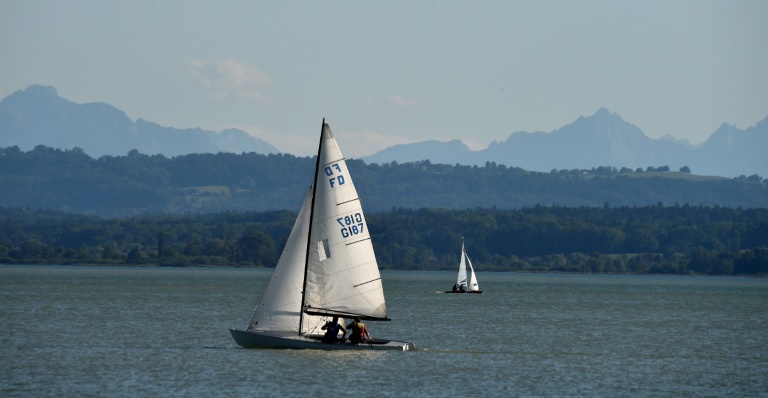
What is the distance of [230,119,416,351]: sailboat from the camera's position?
2296 inches

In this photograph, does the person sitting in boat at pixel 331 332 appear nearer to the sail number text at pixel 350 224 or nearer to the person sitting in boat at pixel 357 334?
the person sitting in boat at pixel 357 334

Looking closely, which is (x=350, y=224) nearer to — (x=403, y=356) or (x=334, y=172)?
(x=334, y=172)

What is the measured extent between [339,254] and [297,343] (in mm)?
4309

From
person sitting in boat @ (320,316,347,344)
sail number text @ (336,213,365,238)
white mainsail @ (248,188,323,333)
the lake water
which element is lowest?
the lake water

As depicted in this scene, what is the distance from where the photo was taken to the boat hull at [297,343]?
192ft

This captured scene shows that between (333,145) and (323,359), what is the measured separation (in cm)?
941

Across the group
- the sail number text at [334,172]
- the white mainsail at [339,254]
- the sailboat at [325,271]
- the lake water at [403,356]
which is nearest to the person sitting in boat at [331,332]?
the sailboat at [325,271]

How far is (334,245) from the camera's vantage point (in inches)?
2307

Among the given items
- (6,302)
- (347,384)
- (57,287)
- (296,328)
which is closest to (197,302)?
(6,302)

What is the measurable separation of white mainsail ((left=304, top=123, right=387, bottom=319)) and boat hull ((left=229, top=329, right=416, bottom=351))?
1336mm

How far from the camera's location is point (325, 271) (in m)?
58.7

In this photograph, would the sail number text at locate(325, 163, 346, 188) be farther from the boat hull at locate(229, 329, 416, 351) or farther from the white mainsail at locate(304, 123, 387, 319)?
the boat hull at locate(229, 329, 416, 351)

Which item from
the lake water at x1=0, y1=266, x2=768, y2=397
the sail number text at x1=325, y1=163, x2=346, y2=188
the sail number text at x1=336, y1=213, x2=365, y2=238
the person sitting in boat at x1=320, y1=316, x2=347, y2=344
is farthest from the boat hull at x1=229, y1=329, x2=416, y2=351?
the sail number text at x1=325, y1=163, x2=346, y2=188

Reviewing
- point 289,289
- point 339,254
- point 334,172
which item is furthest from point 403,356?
point 334,172
